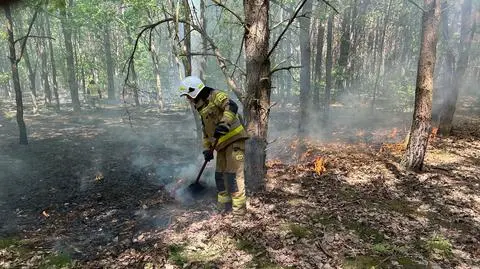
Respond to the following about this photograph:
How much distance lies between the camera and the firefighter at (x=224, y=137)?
5383mm

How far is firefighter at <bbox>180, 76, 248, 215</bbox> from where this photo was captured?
212 inches

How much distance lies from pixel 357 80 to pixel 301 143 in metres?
20.9

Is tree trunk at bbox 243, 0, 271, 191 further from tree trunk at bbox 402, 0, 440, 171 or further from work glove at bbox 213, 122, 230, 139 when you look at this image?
tree trunk at bbox 402, 0, 440, 171

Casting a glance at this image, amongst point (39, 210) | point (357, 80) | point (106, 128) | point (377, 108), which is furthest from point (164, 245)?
point (357, 80)

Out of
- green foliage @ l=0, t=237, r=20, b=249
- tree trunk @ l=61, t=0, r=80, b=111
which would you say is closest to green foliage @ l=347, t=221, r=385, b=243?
green foliage @ l=0, t=237, r=20, b=249

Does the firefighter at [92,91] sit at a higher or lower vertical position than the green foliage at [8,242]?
higher

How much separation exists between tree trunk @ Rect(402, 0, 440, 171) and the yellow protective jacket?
4.25m

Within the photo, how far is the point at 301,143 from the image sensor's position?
41.9 feet

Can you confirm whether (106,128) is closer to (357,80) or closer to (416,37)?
(357,80)

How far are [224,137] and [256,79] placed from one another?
1.21 metres

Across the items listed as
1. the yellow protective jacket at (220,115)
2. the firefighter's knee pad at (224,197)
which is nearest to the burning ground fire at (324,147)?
the firefighter's knee pad at (224,197)

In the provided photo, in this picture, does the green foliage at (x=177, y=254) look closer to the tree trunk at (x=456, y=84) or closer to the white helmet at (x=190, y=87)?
the white helmet at (x=190, y=87)

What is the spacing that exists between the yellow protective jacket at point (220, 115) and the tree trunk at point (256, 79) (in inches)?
22.6

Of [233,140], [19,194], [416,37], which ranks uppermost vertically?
[416,37]
